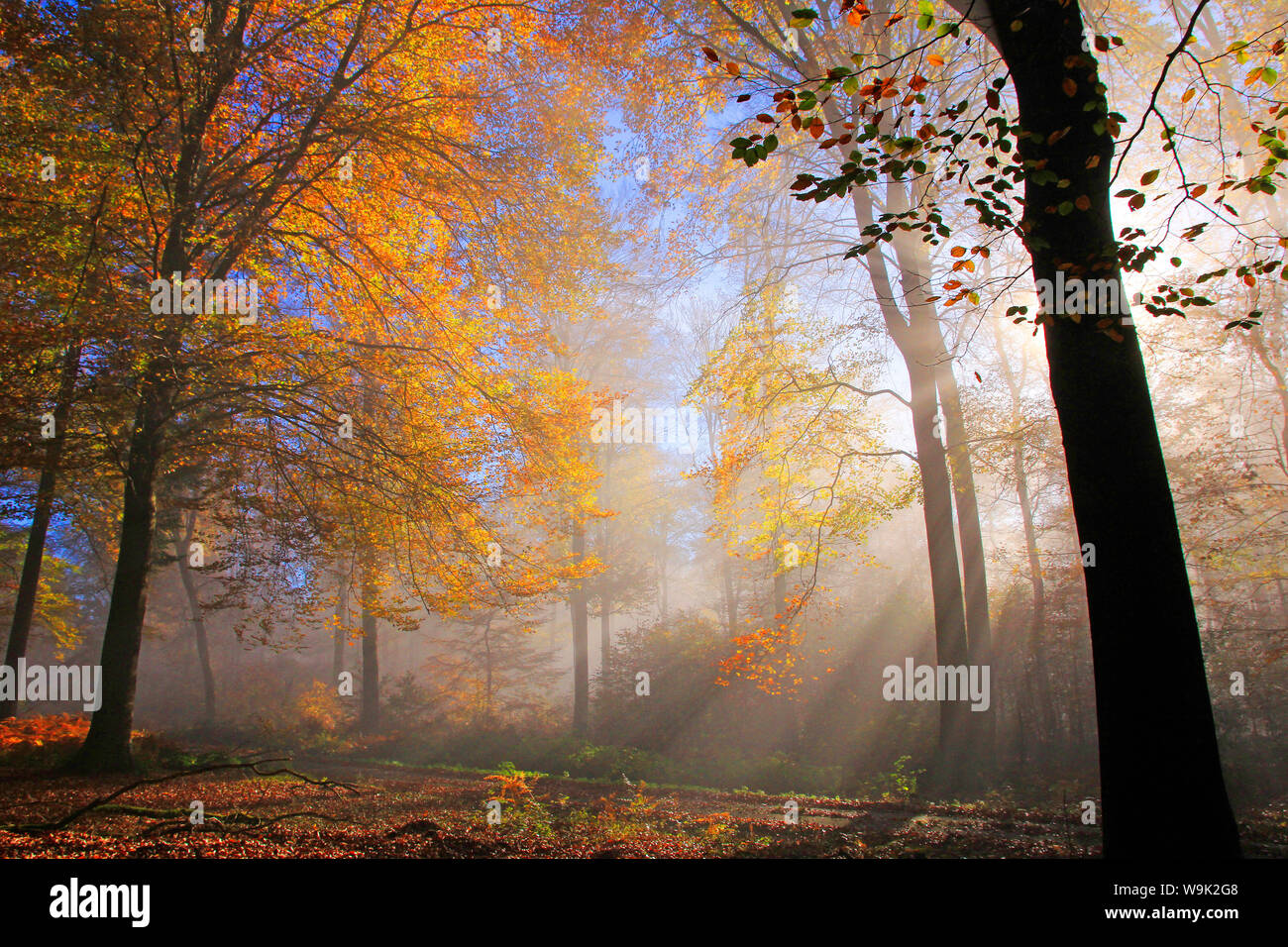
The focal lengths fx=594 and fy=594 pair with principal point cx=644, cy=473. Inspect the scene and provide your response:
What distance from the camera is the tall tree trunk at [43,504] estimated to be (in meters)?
6.40

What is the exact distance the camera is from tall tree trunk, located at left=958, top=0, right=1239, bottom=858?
118 inches

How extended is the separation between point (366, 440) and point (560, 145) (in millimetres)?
5739

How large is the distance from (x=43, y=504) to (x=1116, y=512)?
13.6 meters

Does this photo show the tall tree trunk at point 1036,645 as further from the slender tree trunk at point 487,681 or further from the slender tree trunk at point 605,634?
the slender tree trunk at point 487,681

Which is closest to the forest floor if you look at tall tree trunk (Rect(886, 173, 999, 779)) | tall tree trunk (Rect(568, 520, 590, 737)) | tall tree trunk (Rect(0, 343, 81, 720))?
tall tree trunk (Rect(886, 173, 999, 779))

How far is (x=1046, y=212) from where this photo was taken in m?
3.43

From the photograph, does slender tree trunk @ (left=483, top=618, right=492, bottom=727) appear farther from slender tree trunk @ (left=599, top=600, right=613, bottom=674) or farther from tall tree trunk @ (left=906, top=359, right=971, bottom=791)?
tall tree trunk @ (left=906, top=359, right=971, bottom=791)

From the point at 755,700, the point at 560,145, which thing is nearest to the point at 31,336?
the point at 560,145

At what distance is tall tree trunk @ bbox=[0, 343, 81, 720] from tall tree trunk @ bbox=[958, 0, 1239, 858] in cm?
885

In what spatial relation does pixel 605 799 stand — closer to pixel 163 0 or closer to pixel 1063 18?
pixel 1063 18

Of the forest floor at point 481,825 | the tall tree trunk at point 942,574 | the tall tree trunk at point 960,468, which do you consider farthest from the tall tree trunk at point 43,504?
the tall tree trunk at point 960,468

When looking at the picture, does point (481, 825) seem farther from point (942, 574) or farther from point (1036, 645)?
point (1036, 645)

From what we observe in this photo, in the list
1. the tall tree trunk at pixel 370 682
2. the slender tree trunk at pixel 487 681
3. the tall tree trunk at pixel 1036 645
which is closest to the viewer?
the tall tree trunk at pixel 1036 645

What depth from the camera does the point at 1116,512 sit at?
10.5 ft
